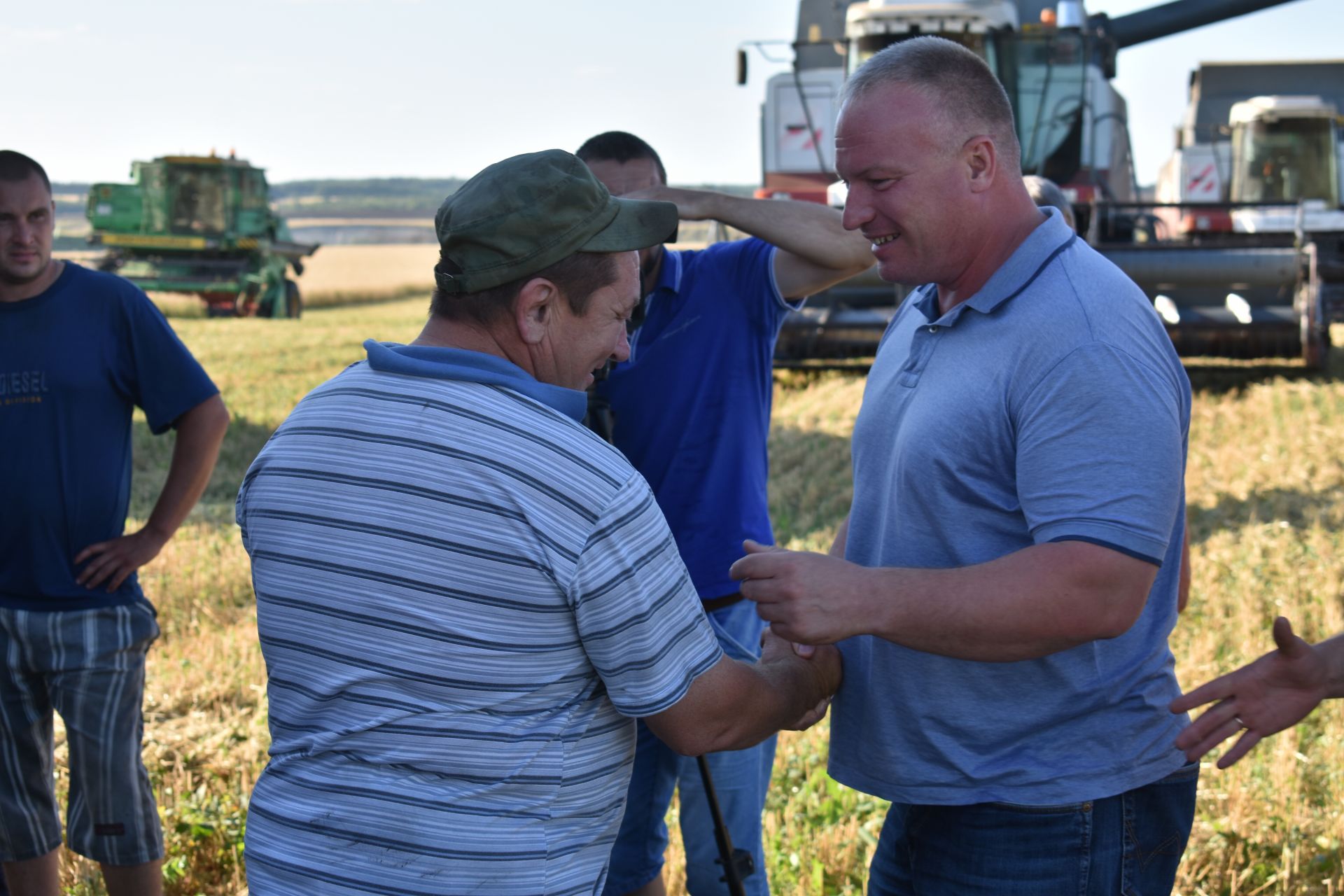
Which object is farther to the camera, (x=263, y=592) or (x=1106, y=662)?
(x=1106, y=662)

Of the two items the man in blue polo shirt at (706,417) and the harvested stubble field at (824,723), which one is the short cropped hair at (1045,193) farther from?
the harvested stubble field at (824,723)

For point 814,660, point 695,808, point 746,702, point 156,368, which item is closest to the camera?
point 746,702

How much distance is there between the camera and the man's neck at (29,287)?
3455 millimetres

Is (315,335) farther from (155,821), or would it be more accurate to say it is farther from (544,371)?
(544,371)

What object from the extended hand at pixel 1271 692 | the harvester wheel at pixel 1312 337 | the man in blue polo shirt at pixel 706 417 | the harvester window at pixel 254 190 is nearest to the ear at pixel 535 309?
the extended hand at pixel 1271 692

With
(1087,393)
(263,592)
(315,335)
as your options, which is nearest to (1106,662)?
(1087,393)

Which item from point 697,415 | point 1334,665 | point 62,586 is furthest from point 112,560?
point 1334,665

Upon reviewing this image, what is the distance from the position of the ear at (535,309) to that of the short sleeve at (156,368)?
1.97 m

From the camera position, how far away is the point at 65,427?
3.40 m

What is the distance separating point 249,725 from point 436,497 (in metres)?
3.43

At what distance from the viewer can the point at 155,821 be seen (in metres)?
3.40

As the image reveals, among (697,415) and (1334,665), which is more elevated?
(697,415)

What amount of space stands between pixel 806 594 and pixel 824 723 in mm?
3034

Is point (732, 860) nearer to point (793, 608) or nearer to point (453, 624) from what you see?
point (793, 608)
